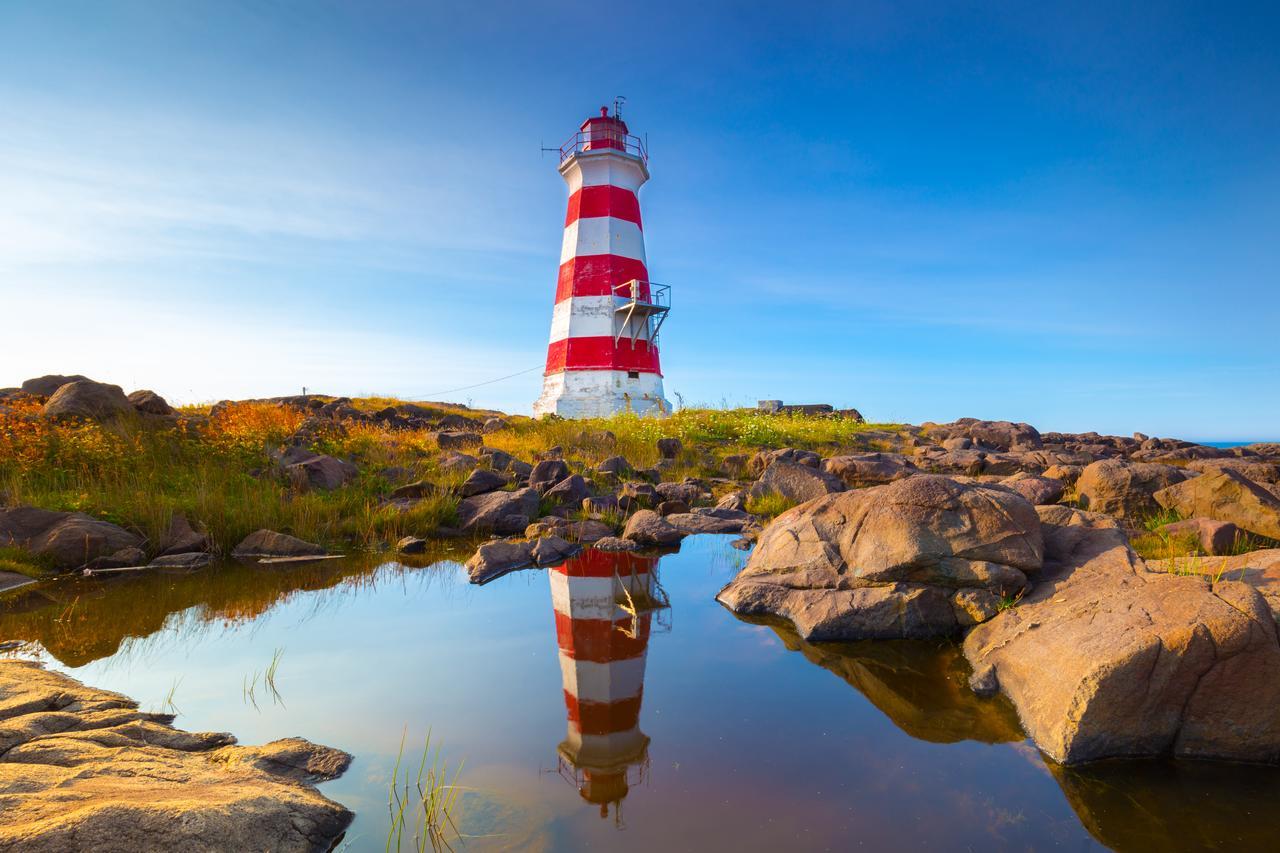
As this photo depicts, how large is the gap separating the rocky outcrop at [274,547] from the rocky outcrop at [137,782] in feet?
15.0

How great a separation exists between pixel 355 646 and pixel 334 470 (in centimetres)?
661

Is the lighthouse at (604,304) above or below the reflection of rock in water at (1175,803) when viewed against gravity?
above

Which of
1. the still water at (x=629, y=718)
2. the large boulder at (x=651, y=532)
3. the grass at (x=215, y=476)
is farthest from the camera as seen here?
the large boulder at (x=651, y=532)

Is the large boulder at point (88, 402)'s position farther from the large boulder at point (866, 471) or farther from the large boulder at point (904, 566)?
the large boulder at point (866, 471)

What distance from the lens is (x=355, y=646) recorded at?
5570 mm

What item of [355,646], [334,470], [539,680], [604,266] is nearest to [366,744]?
[539,680]

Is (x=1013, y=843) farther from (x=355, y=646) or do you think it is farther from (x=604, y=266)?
(x=604, y=266)

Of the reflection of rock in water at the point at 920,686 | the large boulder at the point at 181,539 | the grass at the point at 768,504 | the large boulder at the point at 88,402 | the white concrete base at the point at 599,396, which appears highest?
the white concrete base at the point at 599,396

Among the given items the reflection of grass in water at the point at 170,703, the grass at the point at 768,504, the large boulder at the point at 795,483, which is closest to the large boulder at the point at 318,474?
the reflection of grass in water at the point at 170,703

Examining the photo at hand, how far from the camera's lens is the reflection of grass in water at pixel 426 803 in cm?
299

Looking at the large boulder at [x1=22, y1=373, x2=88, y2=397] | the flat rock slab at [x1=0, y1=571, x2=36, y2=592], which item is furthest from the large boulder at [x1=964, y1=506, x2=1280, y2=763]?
the large boulder at [x1=22, y1=373, x2=88, y2=397]

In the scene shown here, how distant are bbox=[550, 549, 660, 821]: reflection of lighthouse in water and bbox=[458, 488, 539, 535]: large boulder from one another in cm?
218

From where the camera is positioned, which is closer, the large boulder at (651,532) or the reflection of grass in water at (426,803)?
the reflection of grass in water at (426,803)

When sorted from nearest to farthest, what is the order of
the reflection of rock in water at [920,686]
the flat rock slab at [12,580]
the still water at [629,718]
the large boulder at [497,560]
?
the still water at [629,718], the reflection of rock in water at [920,686], the flat rock slab at [12,580], the large boulder at [497,560]
